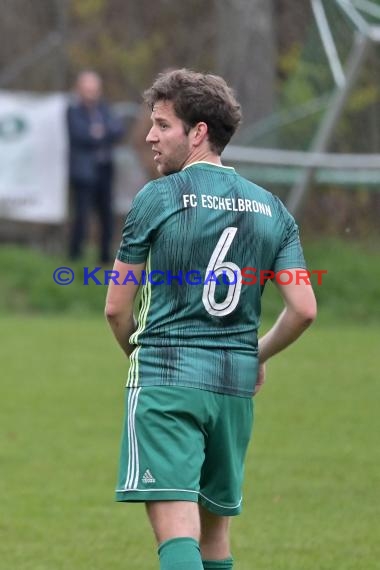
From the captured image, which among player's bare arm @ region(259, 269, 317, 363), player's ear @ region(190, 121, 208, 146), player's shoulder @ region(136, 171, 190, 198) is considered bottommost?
player's bare arm @ region(259, 269, 317, 363)

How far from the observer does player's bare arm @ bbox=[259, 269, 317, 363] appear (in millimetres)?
4082

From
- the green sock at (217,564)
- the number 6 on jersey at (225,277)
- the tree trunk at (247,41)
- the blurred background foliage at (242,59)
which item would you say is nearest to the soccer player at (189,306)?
the number 6 on jersey at (225,277)

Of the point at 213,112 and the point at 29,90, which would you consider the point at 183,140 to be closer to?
the point at 213,112

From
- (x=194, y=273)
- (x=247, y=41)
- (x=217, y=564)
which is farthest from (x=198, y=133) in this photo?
(x=247, y=41)

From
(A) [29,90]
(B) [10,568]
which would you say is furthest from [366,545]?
(A) [29,90]

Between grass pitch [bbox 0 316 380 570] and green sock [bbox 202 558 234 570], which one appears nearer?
green sock [bbox 202 558 234 570]

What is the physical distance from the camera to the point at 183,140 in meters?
4.01

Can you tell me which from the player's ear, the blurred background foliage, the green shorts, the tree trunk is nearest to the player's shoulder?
the player's ear

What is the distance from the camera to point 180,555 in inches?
150

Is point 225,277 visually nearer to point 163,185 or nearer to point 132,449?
point 163,185

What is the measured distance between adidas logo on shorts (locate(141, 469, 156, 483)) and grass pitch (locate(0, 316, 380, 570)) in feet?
5.58

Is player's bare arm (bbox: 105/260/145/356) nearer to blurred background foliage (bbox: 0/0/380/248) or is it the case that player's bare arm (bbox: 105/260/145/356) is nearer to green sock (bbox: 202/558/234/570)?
green sock (bbox: 202/558/234/570)

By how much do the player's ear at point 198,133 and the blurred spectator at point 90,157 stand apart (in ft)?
36.1

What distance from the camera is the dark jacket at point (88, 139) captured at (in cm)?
1505
